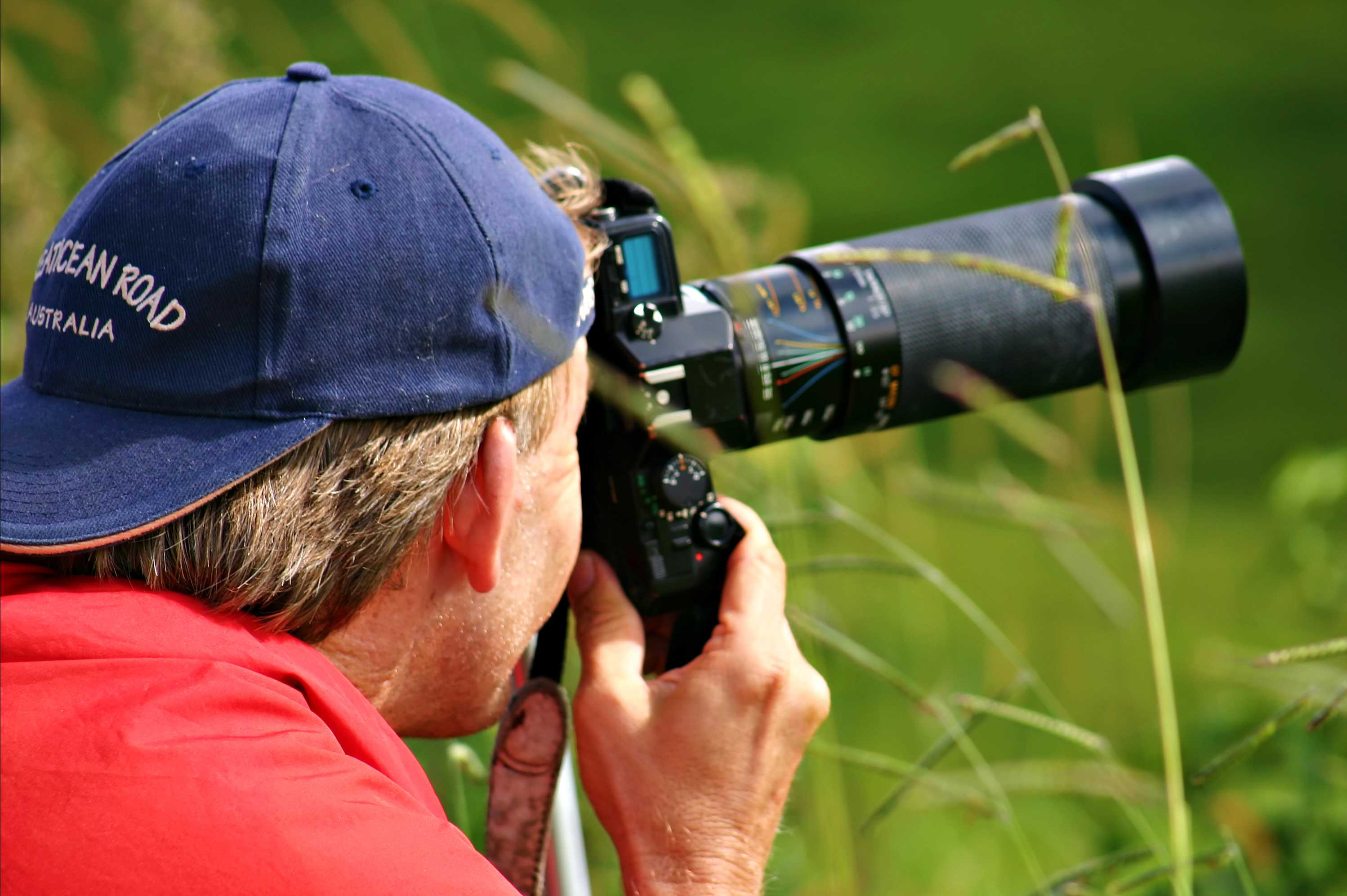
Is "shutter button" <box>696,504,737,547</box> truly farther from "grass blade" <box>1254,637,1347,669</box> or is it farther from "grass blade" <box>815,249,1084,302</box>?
"grass blade" <box>1254,637,1347,669</box>

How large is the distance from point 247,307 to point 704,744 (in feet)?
1.41

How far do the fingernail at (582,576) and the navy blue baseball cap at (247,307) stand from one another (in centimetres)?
24

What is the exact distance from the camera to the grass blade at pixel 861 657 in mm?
930

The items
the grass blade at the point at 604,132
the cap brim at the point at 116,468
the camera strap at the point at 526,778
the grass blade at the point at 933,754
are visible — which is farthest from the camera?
the grass blade at the point at 604,132

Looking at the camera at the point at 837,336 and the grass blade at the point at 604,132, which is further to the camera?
the grass blade at the point at 604,132

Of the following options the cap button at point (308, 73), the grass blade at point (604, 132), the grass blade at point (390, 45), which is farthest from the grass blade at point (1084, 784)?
the grass blade at point (390, 45)

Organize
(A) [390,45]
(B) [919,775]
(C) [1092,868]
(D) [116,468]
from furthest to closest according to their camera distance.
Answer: (A) [390,45], (B) [919,775], (C) [1092,868], (D) [116,468]

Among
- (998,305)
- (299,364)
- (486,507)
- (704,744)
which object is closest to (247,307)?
(299,364)

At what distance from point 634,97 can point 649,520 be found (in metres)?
0.39

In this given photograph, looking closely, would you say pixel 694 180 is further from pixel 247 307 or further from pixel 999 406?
pixel 247 307

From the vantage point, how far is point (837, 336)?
3.53 feet

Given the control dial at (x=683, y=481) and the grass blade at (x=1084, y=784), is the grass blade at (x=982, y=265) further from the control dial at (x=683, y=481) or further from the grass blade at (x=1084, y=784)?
the grass blade at (x=1084, y=784)

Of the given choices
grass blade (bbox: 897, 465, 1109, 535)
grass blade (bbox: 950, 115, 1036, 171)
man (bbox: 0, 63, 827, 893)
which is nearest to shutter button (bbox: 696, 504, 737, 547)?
man (bbox: 0, 63, 827, 893)

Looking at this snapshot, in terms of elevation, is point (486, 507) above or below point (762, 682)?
above
